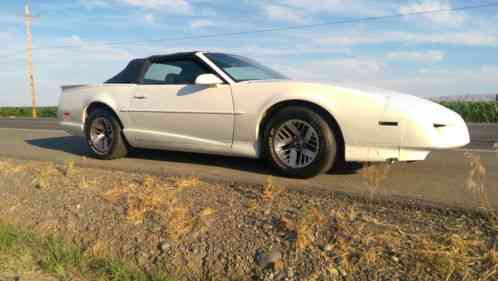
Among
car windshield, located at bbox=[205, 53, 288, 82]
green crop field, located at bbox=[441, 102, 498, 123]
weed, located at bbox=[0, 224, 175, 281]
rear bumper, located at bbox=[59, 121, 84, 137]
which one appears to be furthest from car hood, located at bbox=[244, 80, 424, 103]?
green crop field, located at bbox=[441, 102, 498, 123]

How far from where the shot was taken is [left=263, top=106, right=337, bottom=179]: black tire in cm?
403

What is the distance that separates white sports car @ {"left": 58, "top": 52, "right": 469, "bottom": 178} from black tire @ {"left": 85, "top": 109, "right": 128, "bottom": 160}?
0.01m

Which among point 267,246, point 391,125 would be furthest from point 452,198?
point 267,246

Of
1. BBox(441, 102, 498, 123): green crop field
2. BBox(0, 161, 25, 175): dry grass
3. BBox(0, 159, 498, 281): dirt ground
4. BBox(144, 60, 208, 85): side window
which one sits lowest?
BBox(0, 159, 498, 281): dirt ground

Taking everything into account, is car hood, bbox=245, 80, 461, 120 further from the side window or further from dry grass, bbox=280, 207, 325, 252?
dry grass, bbox=280, 207, 325, 252

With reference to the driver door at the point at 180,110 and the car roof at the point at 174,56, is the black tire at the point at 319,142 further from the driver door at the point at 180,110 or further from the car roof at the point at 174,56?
the car roof at the point at 174,56

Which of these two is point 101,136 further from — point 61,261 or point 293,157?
point 61,261

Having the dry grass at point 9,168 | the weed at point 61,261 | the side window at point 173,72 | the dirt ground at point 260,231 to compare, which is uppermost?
the side window at point 173,72

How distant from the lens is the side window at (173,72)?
5.07 m

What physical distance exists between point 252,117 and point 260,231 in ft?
6.09

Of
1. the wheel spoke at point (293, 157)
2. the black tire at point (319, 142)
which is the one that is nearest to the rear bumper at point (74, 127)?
the black tire at point (319, 142)

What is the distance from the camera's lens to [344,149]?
13.3 ft

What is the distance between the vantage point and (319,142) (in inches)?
160

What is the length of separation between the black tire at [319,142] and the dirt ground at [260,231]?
1.53 ft
